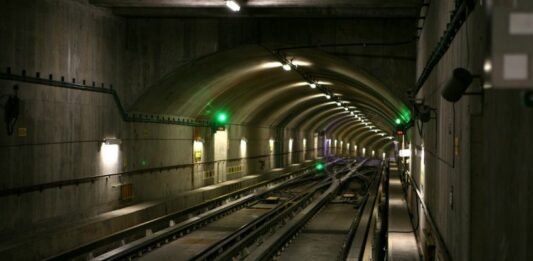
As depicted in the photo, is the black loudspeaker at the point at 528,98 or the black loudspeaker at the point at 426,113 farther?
the black loudspeaker at the point at 426,113

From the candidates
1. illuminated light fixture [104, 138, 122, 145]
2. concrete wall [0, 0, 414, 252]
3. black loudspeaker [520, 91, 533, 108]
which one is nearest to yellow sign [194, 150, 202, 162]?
concrete wall [0, 0, 414, 252]

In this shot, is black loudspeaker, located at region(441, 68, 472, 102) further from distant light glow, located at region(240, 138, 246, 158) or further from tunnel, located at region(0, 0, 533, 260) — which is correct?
distant light glow, located at region(240, 138, 246, 158)

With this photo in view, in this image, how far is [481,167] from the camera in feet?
14.2

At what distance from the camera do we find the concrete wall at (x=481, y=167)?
3107 millimetres

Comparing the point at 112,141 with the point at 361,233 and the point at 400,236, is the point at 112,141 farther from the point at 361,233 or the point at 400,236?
the point at 400,236

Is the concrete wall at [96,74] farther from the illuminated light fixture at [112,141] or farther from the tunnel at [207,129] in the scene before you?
the illuminated light fixture at [112,141]

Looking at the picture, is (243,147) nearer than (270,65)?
No

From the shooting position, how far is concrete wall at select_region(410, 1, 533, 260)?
122 inches

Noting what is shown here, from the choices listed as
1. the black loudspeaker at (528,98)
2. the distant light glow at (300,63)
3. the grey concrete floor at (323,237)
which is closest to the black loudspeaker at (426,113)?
the grey concrete floor at (323,237)

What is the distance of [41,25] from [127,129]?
15.4 ft

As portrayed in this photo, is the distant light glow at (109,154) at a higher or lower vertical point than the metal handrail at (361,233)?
higher

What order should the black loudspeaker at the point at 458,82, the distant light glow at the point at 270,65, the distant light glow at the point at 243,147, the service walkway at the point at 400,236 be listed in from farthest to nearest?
1. the distant light glow at the point at 243,147
2. the distant light glow at the point at 270,65
3. the service walkway at the point at 400,236
4. the black loudspeaker at the point at 458,82

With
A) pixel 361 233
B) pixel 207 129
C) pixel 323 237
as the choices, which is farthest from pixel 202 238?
pixel 207 129

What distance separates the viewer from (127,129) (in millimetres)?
16125
